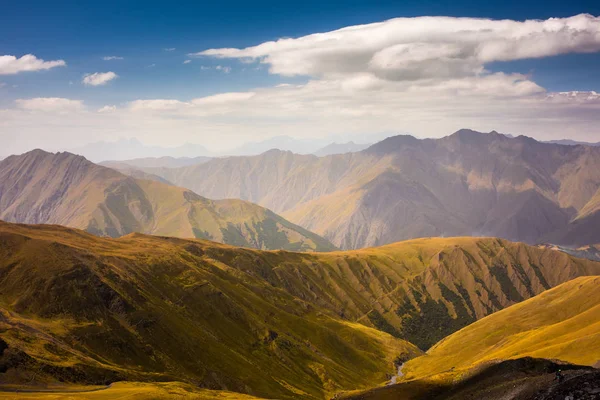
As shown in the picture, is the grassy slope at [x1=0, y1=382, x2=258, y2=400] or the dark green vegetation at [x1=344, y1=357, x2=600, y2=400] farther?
the grassy slope at [x1=0, y1=382, x2=258, y2=400]

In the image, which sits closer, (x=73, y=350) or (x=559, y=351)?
(x=73, y=350)

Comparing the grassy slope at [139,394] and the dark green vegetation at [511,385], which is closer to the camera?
the dark green vegetation at [511,385]

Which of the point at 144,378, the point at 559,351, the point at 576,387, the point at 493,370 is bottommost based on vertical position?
the point at 559,351

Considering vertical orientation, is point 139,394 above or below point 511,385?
below

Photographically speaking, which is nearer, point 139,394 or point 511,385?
point 511,385

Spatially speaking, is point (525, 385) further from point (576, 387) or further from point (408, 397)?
point (408, 397)

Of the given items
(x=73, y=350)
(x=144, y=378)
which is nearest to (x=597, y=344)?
(x=144, y=378)

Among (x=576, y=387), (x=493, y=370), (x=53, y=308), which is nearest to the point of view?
(x=576, y=387)

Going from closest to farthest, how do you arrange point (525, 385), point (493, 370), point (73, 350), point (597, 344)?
Result: point (525, 385)
point (493, 370)
point (73, 350)
point (597, 344)

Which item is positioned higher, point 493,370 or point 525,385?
point 525,385

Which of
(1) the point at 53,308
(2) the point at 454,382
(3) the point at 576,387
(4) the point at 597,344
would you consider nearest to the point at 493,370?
(2) the point at 454,382
